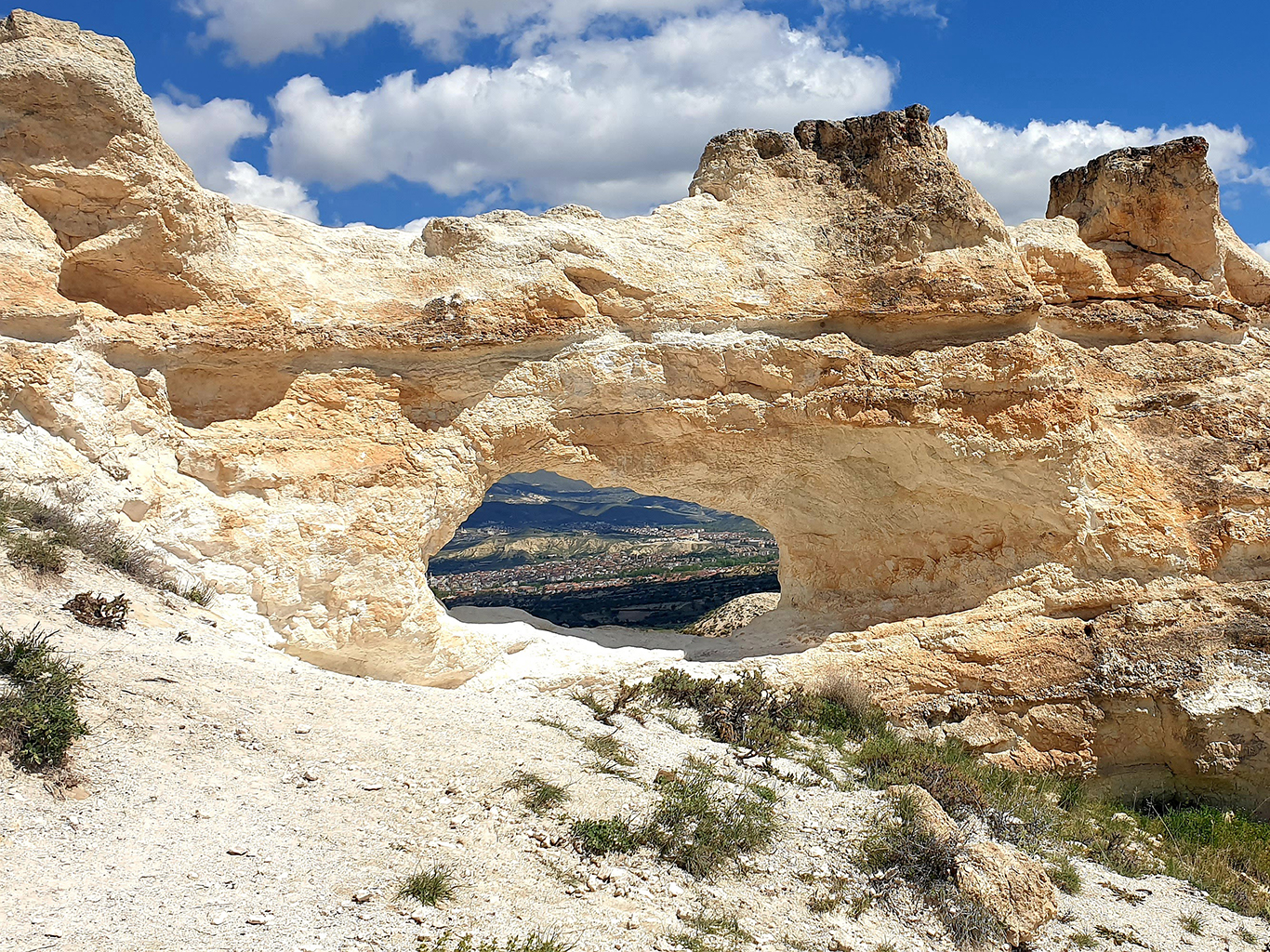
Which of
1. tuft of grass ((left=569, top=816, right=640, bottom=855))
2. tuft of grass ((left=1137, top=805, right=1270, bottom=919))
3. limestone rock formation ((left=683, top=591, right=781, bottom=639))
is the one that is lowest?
tuft of grass ((left=1137, top=805, right=1270, bottom=919))

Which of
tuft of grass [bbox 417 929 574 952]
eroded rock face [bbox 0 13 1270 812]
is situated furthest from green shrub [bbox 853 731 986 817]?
tuft of grass [bbox 417 929 574 952]

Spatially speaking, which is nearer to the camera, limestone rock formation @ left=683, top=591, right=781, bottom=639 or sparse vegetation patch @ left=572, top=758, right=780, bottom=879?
sparse vegetation patch @ left=572, top=758, right=780, bottom=879

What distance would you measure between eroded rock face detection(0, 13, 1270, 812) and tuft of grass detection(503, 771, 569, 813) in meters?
3.26

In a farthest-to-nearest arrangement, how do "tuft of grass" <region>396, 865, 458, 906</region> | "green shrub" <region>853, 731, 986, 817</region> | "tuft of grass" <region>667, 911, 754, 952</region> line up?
"green shrub" <region>853, 731, 986, 817</region> → "tuft of grass" <region>667, 911, 754, 952</region> → "tuft of grass" <region>396, 865, 458, 906</region>

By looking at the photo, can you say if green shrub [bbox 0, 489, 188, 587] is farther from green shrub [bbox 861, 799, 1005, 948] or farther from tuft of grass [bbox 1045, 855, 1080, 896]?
tuft of grass [bbox 1045, 855, 1080, 896]

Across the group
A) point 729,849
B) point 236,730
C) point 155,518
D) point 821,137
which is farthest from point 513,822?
point 821,137

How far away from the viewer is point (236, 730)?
191 inches

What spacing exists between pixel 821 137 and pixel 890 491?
4268mm

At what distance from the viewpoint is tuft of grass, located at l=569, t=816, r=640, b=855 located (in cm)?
469

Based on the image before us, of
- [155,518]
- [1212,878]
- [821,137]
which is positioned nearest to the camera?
Result: [1212,878]

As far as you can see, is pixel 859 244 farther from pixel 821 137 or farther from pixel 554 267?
pixel 554 267

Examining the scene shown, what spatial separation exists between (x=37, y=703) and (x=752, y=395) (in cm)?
685

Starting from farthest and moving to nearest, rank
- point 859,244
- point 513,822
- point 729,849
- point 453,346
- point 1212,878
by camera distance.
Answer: point 859,244, point 453,346, point 1212,878, point 729,849, point 513,822

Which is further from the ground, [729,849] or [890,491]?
[890,491]
